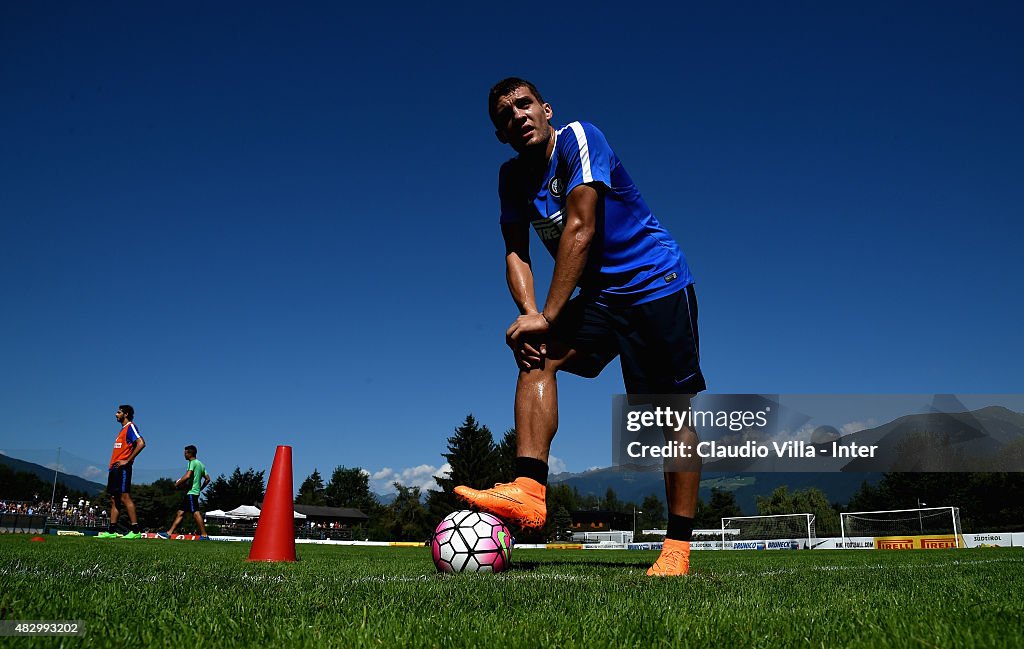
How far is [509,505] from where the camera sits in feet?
11.4

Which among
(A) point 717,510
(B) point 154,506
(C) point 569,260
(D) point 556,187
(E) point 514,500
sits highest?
(D) point 556,187

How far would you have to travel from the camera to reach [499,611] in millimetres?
2082

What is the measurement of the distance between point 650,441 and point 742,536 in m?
47.8

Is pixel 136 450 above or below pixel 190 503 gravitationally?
above

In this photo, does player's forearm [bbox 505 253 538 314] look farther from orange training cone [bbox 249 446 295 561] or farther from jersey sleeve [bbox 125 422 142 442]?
jersey sleeve [bbox 125 422 142 442]

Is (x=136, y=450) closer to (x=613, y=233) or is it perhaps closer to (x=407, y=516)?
(x=613, y=233)

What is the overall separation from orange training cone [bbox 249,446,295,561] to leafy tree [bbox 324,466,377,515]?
5257 inches

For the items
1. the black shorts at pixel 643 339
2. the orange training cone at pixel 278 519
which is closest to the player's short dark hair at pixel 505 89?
the black shorts at pixel 643 339

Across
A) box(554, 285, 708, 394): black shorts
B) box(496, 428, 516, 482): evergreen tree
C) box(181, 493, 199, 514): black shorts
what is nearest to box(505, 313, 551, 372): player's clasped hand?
box(554, 285, 708, 394): black shorts

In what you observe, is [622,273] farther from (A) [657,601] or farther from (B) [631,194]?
(A) [657,601]

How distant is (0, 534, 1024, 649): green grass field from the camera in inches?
62.6

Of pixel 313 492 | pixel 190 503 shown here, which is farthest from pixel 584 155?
pixel 313 492

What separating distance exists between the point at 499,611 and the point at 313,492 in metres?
138

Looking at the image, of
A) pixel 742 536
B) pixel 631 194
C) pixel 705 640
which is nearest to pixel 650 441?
pixel 631 194
